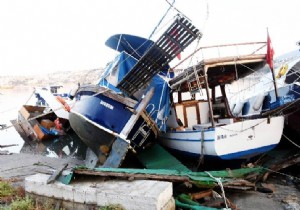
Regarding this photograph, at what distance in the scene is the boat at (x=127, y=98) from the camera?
294 inches

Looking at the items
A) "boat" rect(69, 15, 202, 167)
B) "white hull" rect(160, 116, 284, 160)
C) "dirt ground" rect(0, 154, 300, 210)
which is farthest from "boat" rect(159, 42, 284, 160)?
"dirt ground" rect(0, 154, 300, 210)

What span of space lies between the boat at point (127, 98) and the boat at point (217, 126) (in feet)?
2.88

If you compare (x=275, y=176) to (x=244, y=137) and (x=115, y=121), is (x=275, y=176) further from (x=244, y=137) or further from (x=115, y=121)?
(x=115, y=121)

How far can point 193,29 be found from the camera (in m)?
6.82

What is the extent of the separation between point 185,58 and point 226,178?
4.01 m

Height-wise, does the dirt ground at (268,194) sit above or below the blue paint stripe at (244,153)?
below

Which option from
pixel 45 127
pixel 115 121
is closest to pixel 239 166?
pixel 115 121

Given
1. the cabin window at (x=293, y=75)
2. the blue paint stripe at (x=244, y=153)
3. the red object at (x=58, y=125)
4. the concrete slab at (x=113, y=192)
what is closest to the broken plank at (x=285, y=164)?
the blue paint stripe at (x=244, y=153)

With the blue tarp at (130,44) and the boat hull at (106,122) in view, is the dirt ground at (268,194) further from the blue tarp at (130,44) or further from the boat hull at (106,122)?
the blue tarp at (130,44)

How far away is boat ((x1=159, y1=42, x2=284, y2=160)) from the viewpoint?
7512 millimetres

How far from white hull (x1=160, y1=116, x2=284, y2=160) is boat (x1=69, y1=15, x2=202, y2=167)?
5.50ft

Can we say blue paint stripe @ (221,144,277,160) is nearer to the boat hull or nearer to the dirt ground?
the dirt ground

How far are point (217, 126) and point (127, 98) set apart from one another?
2809 millimetres

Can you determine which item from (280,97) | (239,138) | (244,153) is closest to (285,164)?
(244,153)
